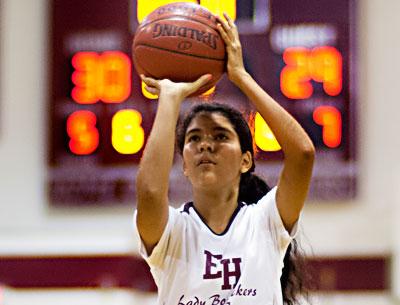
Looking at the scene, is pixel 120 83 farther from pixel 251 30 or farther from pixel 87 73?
pixel 251 30

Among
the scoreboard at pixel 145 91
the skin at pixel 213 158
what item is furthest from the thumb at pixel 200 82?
the scoreboard at pixel 145 91

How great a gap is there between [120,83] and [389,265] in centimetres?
192

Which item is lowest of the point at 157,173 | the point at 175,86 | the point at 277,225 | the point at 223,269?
the point at 223,269

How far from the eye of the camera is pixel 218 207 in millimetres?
2537

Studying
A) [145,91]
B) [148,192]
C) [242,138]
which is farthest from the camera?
[145,91]

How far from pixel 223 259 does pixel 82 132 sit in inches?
120

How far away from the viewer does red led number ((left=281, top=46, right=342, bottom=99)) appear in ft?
16.9

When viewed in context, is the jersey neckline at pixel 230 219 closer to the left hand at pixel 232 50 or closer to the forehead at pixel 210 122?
the forehead at pixel 210 122

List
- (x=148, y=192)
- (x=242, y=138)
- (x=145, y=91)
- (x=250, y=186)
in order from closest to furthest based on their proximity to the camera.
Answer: (x=148, y=192)
(x=242, y=138)
(x=250, y=186)
(x=145, y=91)

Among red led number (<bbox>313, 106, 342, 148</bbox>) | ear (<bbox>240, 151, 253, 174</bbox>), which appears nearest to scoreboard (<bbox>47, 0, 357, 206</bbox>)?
red led number (<bbox>313, 106, 342, 148</bbox>)

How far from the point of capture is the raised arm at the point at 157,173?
234cm

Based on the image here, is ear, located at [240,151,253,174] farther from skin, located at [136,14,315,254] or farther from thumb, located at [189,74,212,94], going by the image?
thumb, located at [189,74,212,94]

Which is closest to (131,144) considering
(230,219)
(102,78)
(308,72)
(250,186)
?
(102,78)

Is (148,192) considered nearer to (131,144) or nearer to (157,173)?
(157,173)
